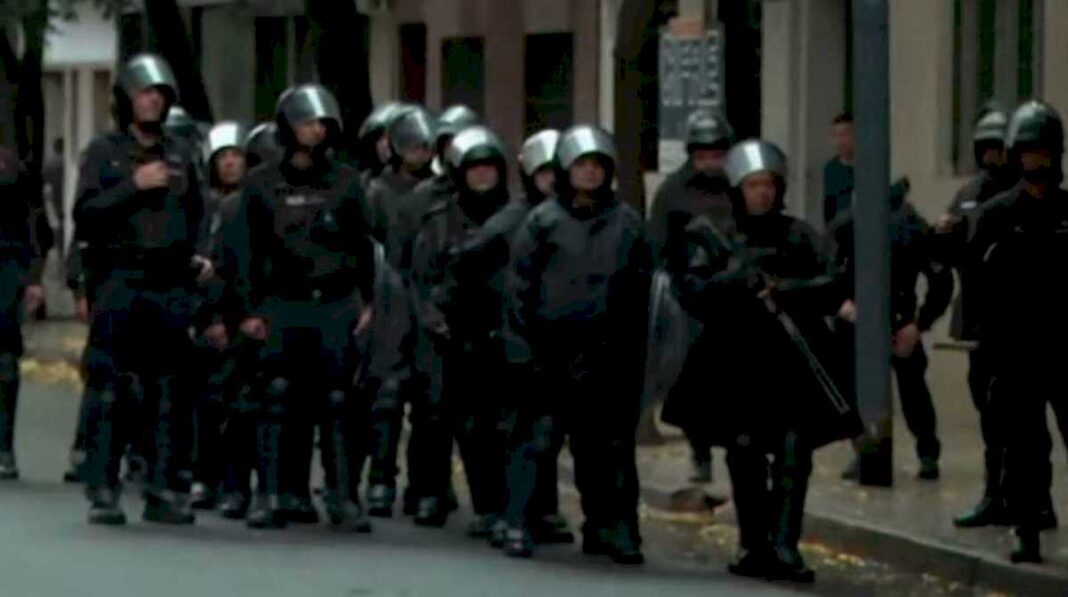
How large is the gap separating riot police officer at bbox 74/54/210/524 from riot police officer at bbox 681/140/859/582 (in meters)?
2.66

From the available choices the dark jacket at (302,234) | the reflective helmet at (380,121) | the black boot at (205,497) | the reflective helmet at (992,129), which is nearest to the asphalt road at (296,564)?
the black boot at (205,497)

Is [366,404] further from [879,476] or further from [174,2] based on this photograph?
[174,2]

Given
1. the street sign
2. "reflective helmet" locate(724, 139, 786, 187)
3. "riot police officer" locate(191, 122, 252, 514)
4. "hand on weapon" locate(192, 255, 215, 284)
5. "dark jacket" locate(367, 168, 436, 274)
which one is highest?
the street sign

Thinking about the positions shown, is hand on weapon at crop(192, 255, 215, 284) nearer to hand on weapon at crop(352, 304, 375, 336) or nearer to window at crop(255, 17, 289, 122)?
hand on weapon at crop(352, 304, 375, 336)

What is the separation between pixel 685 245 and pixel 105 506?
118 inches

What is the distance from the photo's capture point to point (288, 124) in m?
17.1

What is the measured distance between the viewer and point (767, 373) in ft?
51.2

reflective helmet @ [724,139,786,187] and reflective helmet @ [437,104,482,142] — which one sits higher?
reflective helmet @ [437,104,482,142]

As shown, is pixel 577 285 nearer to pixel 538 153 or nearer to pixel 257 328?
pixel 538 153

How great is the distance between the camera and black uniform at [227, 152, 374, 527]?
55.7ft

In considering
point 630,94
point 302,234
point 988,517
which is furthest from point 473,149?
point 630,94

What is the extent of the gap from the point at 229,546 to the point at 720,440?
7.58 feet

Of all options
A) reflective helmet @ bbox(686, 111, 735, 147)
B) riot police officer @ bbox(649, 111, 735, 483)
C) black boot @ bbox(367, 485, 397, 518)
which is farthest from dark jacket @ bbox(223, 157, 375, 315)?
reflective helmet @ bbox(686, 111, 735, 147)

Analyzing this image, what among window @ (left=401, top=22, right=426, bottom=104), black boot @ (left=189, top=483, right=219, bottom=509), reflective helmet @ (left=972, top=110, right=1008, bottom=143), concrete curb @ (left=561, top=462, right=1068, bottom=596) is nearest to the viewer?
concrete curb @ (left=561, top=462, right=1068, bottom=596)
